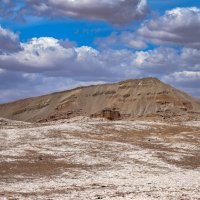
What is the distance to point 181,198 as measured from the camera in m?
21.0

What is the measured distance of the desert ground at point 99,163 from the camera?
2420cm

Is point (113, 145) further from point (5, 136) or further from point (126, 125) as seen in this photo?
point (126, 125)

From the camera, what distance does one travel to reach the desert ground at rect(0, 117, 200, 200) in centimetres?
2420

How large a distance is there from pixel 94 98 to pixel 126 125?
2796 inches

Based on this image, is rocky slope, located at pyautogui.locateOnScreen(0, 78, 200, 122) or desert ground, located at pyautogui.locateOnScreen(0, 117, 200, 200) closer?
desert ground, located at pyautogui.locateOnScreen(0, 117, 200, 200)

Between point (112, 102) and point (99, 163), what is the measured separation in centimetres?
9477

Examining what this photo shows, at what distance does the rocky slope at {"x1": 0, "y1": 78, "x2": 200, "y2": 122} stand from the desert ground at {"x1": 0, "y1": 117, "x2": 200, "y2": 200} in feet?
180

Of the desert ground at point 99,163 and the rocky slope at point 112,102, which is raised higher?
the rocky slope at point 112,102

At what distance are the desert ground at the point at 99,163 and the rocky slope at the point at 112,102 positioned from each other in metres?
54.8

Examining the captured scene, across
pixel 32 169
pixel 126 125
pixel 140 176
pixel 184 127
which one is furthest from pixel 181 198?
pixel 184 127

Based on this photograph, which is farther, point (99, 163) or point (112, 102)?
point (112, 102)

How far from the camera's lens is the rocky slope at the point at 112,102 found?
12362 centimetres

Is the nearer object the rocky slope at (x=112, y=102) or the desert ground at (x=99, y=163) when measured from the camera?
the desert ground at (x=99, y=163)

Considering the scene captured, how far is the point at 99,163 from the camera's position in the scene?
131 ft
